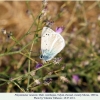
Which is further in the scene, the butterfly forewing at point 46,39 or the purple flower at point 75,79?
the purple flower at point 75,79

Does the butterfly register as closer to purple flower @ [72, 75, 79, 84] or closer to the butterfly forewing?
the butterfly forewing

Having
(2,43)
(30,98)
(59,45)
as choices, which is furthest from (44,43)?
(2,43)

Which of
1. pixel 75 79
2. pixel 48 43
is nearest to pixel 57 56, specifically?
pixel 75 79

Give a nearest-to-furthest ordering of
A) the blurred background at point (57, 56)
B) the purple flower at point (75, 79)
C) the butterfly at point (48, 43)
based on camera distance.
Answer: the butterfly at point (48, 43), the blurred background at point (57, 56), the purple flower at point (75, 79)

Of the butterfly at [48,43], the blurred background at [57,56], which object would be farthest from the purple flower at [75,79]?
the butterfly at [48,43]

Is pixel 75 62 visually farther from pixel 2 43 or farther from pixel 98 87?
pixel 2 43

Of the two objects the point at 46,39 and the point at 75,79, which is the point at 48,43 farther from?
the point at 75,79

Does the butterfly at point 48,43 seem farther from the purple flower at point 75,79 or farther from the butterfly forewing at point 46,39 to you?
the purple flower at point 75,79

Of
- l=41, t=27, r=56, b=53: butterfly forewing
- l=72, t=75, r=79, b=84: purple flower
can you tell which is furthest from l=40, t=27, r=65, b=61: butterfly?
l=72, t=75, r=79, b=84: purple flower
